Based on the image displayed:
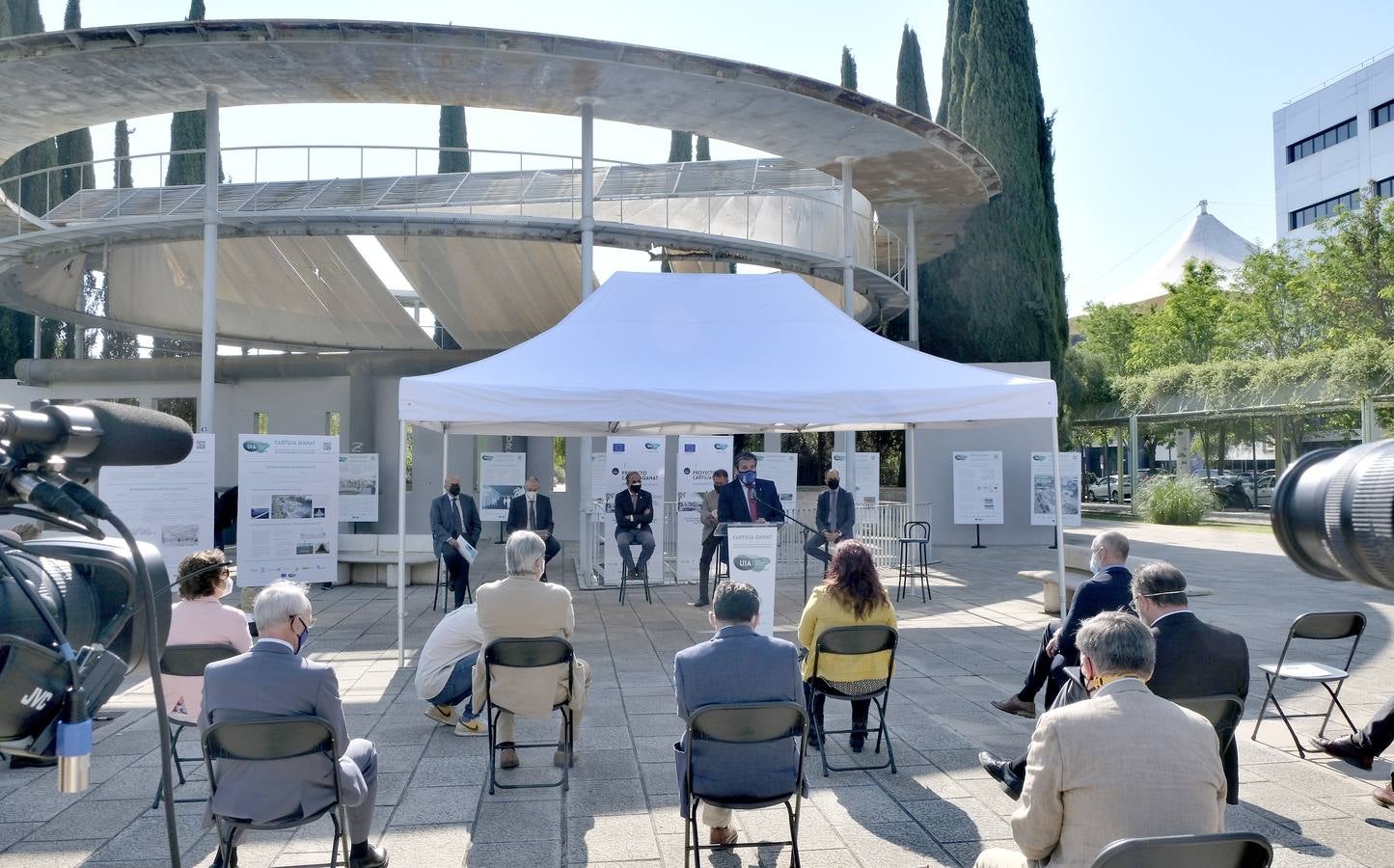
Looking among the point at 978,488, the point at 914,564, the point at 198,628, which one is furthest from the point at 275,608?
the point at 978,488

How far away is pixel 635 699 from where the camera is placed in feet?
21.1

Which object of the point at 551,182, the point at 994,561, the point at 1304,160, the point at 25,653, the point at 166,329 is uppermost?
the point at 1304,160

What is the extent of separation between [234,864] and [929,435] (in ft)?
50.5

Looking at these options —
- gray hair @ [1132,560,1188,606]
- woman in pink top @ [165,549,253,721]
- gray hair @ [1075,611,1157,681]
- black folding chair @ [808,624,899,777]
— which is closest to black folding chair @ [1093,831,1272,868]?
gray hair @ [1075,611,1157,681]

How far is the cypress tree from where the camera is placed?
2023cm

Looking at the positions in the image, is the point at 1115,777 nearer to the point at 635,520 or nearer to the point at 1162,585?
the point at 1162,585

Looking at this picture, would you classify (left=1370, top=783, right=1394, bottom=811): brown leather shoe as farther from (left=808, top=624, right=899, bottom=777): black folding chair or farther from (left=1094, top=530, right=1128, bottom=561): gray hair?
(left=808, top=624, right=899, bottom=777): black folding chair

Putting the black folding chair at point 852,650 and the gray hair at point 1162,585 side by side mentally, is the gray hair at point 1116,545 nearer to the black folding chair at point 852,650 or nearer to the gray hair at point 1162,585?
the gray hair at point 1162,585

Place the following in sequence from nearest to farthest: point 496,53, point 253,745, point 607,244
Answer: point 253,745
point 496,53
point 607,244

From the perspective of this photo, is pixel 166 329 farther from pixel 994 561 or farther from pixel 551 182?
pixel 994 561

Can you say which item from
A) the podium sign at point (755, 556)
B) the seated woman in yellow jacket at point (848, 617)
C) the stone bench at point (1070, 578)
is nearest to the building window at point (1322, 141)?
the stone bench at point (1070, 578)

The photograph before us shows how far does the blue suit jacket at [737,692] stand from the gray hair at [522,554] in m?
1.39

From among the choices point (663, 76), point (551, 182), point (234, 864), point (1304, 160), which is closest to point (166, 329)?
point (551, 182)

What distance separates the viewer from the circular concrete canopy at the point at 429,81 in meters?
10.3
